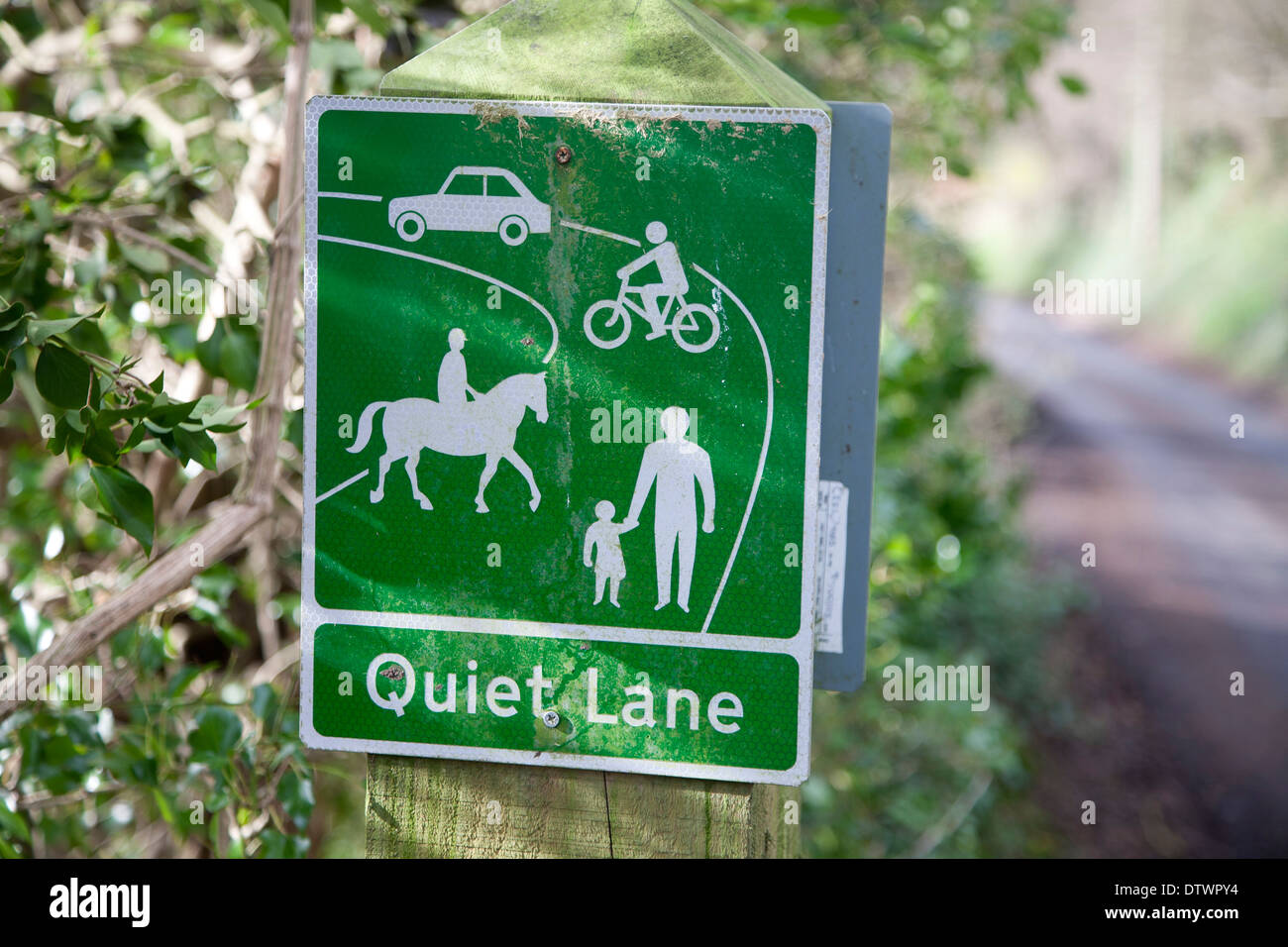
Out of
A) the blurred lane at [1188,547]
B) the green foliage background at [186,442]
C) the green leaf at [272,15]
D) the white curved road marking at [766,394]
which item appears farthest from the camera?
the blurred lane at [1188,547]

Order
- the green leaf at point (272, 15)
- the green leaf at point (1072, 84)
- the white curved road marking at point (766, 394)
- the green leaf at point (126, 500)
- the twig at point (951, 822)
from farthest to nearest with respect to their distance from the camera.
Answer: the twig at point (951, 822) < the green leaf at point (1072, 84) < the green leaf at point (272, 15) < the green leaf at point (126, 500) < the white curved road marking at point (766, 394)

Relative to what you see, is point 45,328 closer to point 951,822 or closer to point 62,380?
point 62,380

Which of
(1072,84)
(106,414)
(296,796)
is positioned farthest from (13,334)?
(1072,84)

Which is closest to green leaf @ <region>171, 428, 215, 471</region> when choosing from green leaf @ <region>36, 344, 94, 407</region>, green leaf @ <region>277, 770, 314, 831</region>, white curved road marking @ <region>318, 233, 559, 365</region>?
green leaf @ <region>36, 344, 94, 407</region>

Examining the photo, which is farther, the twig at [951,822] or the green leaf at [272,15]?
the twig at [951,822]

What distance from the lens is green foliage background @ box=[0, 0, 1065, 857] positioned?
5.79ft

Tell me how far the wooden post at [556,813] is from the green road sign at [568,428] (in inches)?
1.3

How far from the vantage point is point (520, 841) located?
135cm

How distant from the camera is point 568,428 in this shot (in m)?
1.30

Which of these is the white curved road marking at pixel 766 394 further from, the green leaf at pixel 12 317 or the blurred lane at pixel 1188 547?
the blurred lane at pixel 1188 547

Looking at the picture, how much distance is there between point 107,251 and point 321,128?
33.4 inches

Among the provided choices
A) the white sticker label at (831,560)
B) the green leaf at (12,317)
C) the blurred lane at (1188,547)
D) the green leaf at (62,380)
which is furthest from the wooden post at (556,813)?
the blurred lane at (1188,547)

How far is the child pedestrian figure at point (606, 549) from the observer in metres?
1.29
